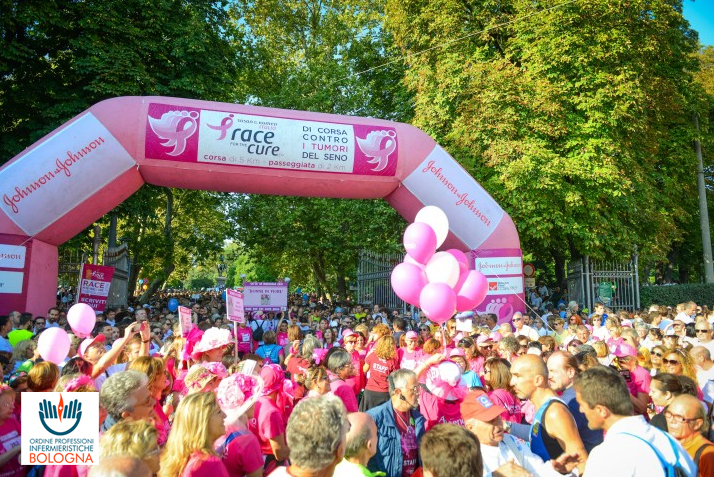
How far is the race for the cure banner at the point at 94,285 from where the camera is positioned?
38.2 feet

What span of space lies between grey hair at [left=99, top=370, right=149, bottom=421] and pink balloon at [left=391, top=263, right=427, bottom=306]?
12.8 ft

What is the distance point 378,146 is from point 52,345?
349 inches

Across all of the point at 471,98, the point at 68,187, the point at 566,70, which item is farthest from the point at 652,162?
the point at 68,187

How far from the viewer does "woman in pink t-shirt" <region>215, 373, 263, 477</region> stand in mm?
3439

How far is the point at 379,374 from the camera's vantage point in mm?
6648

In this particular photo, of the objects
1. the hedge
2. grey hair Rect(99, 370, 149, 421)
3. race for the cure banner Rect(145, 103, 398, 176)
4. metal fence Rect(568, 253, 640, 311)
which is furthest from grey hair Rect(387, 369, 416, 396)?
the hedge

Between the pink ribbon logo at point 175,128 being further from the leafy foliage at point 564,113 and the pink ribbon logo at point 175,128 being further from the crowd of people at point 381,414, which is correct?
the leafy foliage at point 564,113

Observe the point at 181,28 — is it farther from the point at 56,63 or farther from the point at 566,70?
the point at 566,70

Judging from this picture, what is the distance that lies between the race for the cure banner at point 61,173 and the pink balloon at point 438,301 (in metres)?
7.68

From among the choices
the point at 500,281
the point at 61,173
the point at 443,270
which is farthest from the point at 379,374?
the point at 61,173

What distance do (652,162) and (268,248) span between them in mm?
14566

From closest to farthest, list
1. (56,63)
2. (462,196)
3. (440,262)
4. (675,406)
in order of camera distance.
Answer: (675,406), (440,262), (462,196), (56,63)

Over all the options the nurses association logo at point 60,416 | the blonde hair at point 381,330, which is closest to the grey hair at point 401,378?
the nurses association logo at point 60,416

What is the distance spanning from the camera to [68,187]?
1129 cm
